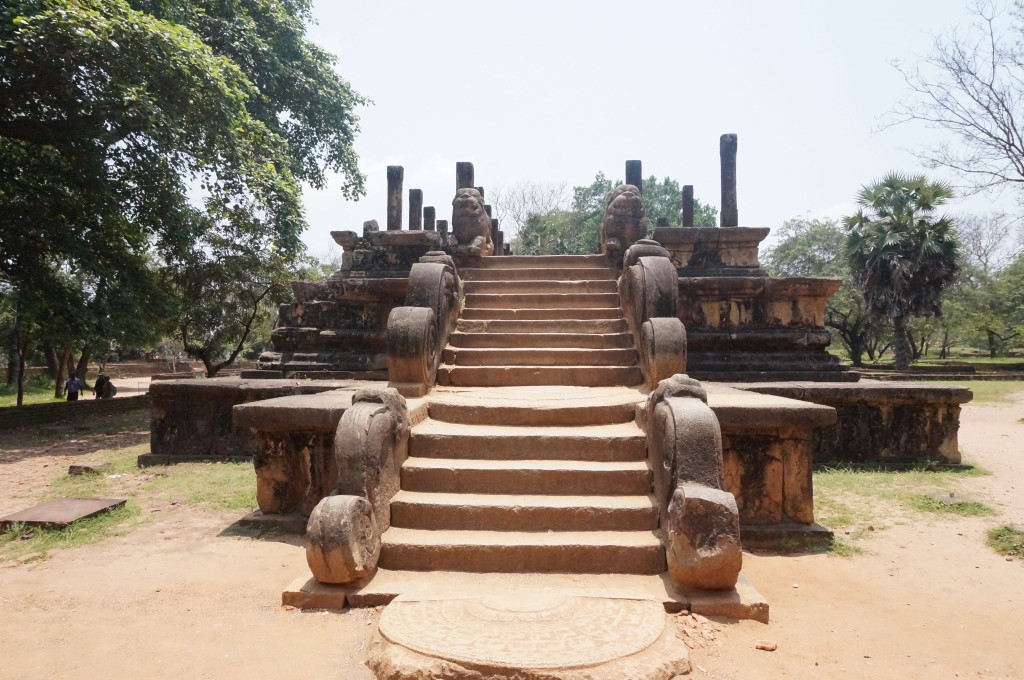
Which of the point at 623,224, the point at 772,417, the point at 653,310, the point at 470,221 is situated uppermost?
the point at 470,221

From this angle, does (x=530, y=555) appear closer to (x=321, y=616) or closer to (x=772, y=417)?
(x=321, y=616)

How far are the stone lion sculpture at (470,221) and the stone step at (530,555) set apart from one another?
5202 mm

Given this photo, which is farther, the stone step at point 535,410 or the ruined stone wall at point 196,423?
the ruined stone wall at point 196,423

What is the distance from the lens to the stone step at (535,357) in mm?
5773

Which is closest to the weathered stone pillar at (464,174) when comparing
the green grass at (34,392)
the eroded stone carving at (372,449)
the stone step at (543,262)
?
the stone step at (543,262)

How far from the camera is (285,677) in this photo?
2.40m

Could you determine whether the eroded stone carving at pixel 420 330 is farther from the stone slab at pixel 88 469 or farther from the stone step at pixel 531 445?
the stone slab at pixel 88 469

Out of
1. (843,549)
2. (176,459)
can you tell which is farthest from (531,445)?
(176,459)

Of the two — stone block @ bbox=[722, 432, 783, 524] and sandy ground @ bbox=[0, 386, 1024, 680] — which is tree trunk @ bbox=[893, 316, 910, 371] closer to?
sandy ground @ bbox=[0, 386, 1024, 680]

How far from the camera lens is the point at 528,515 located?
11.6 feet

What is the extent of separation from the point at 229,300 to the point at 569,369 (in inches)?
518

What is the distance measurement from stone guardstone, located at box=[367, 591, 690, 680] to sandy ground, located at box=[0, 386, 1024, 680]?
151 mm

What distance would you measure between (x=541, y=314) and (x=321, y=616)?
4262 millimetres

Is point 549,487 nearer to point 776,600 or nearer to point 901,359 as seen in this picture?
point 776,600
